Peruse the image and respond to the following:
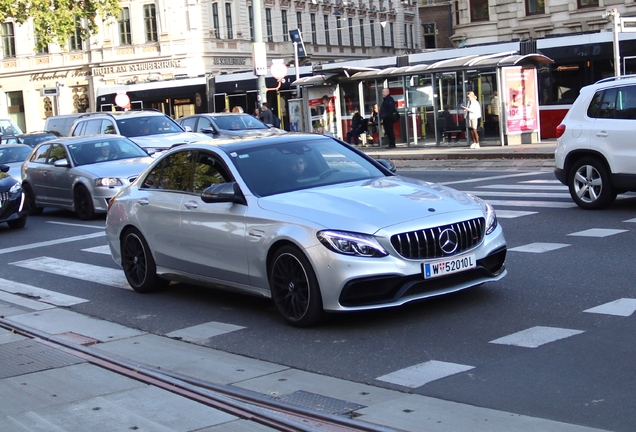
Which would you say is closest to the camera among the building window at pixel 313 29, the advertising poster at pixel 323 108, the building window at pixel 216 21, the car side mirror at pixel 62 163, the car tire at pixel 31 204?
the car side mirror at pixel 62 163

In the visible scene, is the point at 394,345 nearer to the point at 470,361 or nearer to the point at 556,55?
the point at 470,361

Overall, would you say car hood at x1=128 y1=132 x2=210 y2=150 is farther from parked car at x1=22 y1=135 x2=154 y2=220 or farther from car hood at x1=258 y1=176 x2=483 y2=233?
car hood at x1=258 y1=176 x2=483 y2=233

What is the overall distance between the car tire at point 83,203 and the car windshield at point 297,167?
29.9 feet

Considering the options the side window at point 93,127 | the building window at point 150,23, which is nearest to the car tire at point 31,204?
the side window at point 93,127

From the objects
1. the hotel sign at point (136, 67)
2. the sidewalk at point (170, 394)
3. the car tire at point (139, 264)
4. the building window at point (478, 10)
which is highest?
the building window at point (478, 10)

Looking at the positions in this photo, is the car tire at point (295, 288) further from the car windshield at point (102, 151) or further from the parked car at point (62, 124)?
the parked car at point (62, 124)

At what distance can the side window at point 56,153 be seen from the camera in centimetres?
1881

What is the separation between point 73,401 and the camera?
598 cm

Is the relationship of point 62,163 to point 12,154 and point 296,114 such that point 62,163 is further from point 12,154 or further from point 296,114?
point 296,114

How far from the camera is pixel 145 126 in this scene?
24.0 m

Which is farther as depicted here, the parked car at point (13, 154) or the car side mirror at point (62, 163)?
the parked car at point (13, 154)

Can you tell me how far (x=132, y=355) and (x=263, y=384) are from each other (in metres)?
1.53

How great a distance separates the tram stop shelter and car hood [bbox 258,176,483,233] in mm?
20288

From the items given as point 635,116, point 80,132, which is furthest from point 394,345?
point 80,132
